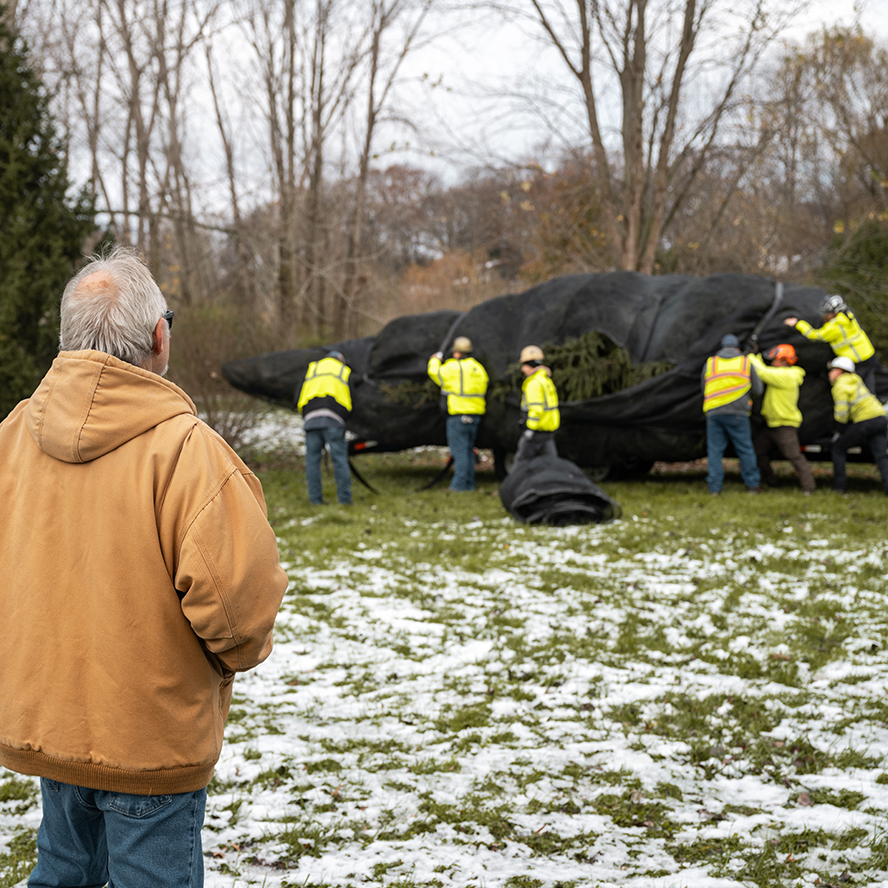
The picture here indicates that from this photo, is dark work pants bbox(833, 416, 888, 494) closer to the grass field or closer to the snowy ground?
the grass field

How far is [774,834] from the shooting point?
320 centimetres

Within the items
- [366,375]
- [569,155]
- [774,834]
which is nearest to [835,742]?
[774,834]

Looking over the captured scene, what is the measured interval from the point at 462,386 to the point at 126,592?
32.9 ft

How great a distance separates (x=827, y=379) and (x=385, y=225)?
1465 inches

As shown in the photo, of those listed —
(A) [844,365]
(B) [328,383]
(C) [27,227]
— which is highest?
(C) [27,227]

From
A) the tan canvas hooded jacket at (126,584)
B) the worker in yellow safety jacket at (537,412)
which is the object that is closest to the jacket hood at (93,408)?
the tan canvas hooded jacket at (126,584)

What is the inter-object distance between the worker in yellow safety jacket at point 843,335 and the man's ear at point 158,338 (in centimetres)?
987

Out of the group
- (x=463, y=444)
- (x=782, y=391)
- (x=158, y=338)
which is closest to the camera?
(x=158, y=338)

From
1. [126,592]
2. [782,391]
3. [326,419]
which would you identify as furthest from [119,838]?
[782,391]

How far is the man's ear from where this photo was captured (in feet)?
6.50

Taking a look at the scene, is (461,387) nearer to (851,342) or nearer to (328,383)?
(328,383)

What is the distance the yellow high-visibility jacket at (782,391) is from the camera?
10211 mm

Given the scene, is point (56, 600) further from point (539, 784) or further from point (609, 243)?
point (609, 243)

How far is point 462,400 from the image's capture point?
463 inches
